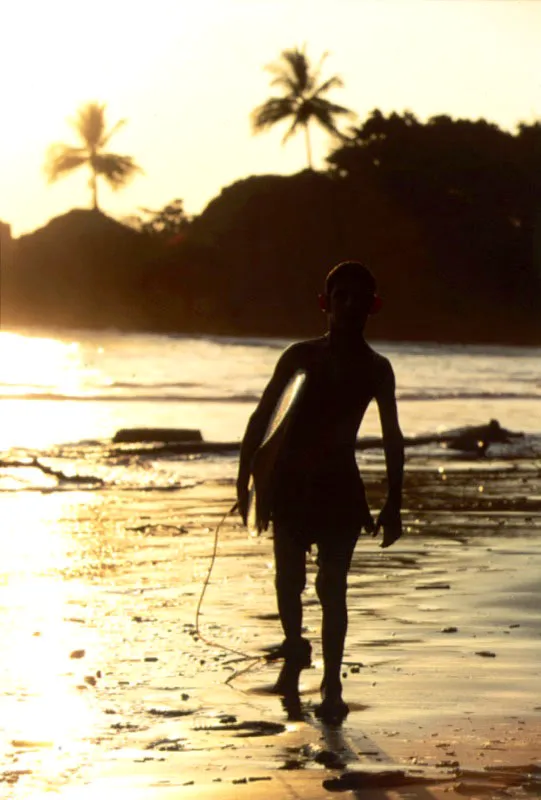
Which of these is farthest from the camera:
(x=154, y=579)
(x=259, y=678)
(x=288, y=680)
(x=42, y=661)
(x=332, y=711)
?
(x=154, y=579)

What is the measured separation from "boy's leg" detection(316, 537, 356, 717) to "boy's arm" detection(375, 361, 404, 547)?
0.15m

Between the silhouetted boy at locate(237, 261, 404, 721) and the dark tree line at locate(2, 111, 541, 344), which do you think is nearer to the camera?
the silhouetted boy at locate(237, 261, 404, 721)

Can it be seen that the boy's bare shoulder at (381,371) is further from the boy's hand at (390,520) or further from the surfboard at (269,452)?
the boy's hand at (390,520)

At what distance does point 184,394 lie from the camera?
41.1 metres

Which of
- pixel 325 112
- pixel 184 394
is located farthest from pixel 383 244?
pixel 184 394

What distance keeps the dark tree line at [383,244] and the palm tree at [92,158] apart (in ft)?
39.3

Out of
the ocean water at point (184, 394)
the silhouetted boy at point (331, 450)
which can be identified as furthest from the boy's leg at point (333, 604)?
the ocean water at point (184, 394)

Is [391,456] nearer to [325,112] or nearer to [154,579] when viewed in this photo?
[154,579]

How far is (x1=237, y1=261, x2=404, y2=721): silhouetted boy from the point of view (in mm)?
6840

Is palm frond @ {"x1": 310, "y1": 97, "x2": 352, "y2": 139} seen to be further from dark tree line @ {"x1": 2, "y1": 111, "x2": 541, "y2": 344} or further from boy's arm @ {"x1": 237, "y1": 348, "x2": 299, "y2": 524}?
boy's arm @ {"x1": 237, "y1": 348, "x2": 299, "y2": 524}

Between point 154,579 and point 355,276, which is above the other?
point 355,276

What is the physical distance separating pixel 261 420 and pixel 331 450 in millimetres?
269

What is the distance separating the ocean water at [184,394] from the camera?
2205 cm

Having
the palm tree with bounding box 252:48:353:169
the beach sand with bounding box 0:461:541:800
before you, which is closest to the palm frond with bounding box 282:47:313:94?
the palm tree with bounding box 252:48:353:169
